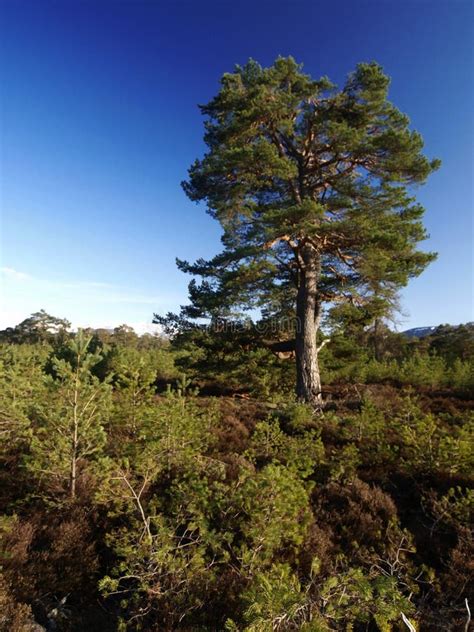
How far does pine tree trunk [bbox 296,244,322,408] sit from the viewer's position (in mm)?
9227

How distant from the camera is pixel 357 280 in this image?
9828mm

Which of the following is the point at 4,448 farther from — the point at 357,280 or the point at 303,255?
the point at 357,280

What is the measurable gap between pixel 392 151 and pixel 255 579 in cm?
1122

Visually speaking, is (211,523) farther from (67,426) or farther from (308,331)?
(308,331)

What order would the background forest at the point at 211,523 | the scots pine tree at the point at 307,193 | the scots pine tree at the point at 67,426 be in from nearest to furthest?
the background forest at the point at 211,523 < the scots pine tree at the point at 67,426 < the scots pine tree at the point at 307,193

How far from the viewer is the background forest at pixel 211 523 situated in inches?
95.2

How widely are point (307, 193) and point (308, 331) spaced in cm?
529

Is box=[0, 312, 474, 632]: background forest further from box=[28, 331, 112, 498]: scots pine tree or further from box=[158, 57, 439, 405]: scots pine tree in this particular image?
box=[158, 57, 439, 405]: scots pine tree

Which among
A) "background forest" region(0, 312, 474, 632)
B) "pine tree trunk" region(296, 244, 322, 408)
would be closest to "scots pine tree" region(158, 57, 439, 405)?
"pine tree trunk" region(296, 244, 322, 408)

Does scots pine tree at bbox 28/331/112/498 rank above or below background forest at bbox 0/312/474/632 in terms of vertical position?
above

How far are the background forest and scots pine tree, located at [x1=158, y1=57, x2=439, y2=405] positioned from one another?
15.2 feet

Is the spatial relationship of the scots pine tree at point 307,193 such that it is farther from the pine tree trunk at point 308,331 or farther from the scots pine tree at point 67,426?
the scots pine tree at point 67,426

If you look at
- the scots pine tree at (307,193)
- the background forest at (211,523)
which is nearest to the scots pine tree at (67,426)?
the background forest at (211,523)

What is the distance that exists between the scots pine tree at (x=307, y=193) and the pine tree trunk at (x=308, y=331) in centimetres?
3
